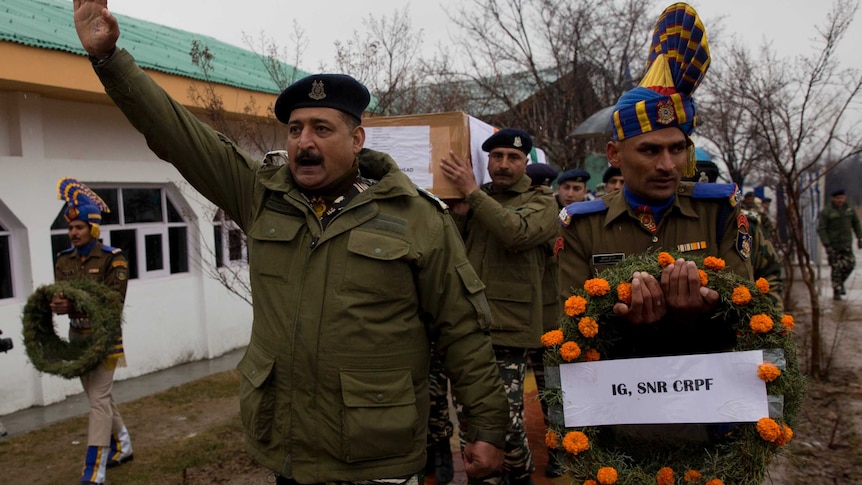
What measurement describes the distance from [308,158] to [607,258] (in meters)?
1.24

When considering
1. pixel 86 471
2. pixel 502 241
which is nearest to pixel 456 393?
pixel 502 241

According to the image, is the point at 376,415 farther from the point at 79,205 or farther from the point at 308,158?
the point at 79,205

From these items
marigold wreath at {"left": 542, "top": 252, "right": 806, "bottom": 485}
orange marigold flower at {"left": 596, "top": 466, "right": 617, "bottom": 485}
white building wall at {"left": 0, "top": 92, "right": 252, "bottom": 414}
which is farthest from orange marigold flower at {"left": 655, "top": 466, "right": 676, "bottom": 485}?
white building wall at {"left": 0, "top": 92, "right": 252, "bottom": 414}

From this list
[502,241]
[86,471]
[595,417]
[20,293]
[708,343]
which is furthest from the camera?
[20,293]

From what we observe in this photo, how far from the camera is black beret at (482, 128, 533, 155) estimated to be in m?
4.14

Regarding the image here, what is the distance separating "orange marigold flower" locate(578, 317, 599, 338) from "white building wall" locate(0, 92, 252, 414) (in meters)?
5.17

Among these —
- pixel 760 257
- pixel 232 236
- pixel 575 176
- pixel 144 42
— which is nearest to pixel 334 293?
pixel 760 257

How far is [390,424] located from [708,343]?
119cm

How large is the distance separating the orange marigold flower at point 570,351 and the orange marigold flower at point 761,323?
21.1 inches

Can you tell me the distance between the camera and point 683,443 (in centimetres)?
209

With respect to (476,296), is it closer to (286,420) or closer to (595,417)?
(595,417)

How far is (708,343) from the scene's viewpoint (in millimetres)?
2256

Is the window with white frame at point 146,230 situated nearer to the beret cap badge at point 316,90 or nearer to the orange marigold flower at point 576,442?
the beret cap badge at point 316,90

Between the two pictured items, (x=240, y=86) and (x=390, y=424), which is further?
(x=240, y=86)
